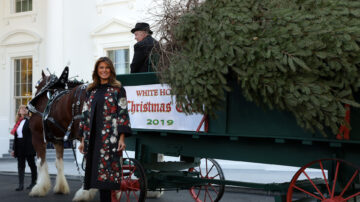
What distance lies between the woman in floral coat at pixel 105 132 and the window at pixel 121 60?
10.4m

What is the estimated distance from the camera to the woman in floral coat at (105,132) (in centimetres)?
487

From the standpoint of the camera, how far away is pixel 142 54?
20.8 ft

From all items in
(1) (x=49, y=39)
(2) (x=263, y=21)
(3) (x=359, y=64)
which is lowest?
(3) (x=359, y=64)

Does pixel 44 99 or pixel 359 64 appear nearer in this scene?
pixel 359 64

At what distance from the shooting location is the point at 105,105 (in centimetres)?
495

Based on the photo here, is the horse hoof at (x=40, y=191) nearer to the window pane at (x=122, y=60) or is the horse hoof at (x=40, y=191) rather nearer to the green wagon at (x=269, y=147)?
the green wagon at (x=269, y=147)

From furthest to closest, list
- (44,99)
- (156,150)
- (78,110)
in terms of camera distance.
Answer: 1. (44,99)
2. (78,110)
3. (156,150)

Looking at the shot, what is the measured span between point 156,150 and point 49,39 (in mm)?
11457

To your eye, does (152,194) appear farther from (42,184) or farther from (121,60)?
(121,60)

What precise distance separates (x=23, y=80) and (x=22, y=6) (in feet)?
9.39

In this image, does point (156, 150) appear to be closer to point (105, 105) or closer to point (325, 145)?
point (105, 105)

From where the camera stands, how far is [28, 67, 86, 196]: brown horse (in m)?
7.34

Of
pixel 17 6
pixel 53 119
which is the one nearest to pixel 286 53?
pixel 53 119

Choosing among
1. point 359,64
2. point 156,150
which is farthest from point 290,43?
point 156,150
